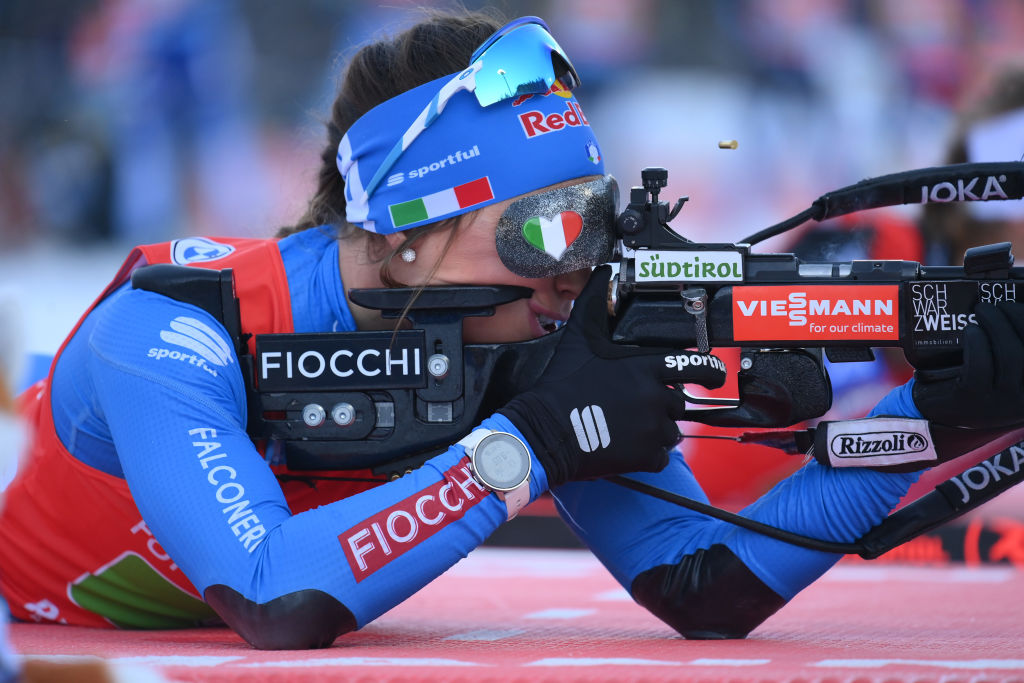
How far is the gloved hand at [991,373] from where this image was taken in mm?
1308

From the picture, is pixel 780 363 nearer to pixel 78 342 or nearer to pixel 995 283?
pixel 995 283

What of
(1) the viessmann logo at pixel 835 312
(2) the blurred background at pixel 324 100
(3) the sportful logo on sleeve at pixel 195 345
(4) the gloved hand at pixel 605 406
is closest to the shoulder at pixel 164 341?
(3) the sportful logo on sleeve at pixel 195 345

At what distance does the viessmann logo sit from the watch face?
358 millimetres

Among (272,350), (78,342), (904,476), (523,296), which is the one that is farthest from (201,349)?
(904,476)

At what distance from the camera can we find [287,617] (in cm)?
126

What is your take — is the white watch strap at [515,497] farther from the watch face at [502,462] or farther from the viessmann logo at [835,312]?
the viessmann logo at [835,312]

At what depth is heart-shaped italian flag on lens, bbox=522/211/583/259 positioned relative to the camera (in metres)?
1.47

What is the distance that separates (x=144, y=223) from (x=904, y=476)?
4.31 metres

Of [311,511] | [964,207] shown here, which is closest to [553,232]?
[311,511]

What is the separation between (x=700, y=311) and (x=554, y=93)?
0.41m

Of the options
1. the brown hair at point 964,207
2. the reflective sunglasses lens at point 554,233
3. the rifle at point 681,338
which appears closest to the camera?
the rifle at point 681,338

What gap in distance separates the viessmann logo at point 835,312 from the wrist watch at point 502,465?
0.36m

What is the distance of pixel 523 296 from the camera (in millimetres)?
1484

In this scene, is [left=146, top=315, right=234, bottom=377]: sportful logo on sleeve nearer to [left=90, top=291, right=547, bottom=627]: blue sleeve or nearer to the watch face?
[left=90, top=291, right=547, bottom=627]: blue sleeve
